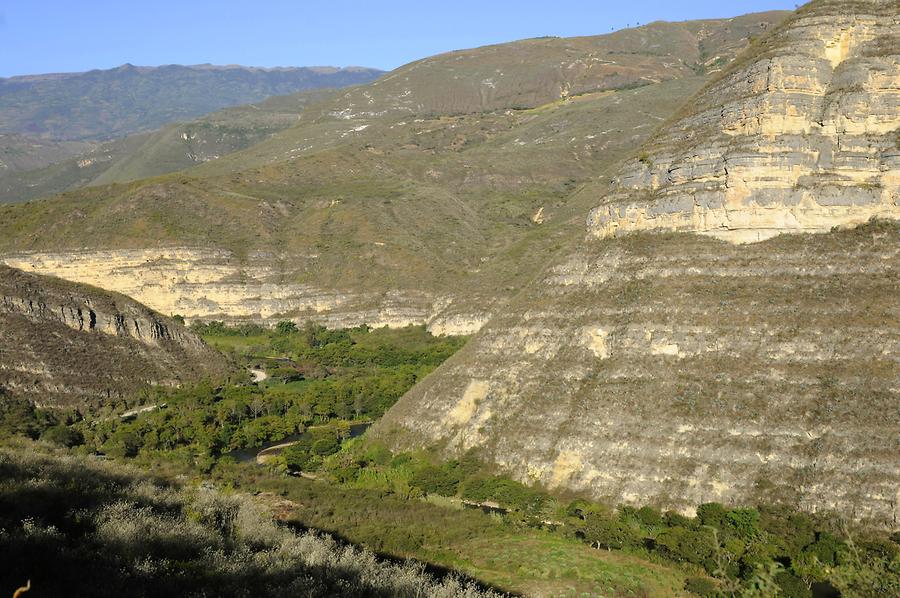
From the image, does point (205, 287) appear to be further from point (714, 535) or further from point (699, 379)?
point (714, 535)

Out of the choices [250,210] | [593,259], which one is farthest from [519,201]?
[593,259]

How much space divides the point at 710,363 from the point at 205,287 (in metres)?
101

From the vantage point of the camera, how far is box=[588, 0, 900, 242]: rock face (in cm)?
5106

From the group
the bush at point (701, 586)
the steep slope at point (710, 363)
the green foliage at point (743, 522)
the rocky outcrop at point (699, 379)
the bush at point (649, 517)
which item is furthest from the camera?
the bush at point (649, 517)

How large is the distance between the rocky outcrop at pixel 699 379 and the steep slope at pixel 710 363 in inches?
3.7

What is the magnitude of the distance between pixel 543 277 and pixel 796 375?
21.8m

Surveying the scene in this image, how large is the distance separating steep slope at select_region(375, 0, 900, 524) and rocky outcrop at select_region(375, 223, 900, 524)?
0.09 metres

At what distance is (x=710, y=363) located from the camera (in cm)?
4747

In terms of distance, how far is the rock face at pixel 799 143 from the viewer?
168ft

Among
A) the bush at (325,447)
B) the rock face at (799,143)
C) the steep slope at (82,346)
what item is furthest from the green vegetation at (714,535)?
the steep slope at (82,346)

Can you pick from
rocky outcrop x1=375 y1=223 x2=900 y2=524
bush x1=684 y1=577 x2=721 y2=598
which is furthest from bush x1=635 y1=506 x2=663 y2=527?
bush x1=684 y1=577 x2=721 y2=598

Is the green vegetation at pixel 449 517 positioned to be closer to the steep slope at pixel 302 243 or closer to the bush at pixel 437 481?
the bush at pixel 437 481

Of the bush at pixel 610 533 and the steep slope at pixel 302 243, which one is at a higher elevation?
the steep slope at pixel 302 243

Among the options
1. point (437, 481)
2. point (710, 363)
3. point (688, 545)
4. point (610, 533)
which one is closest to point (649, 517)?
point (610, 533)
